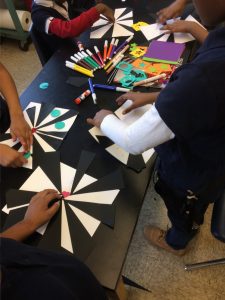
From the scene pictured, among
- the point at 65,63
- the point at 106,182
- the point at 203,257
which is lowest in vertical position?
the point at 203,257

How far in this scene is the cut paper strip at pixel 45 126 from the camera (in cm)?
91

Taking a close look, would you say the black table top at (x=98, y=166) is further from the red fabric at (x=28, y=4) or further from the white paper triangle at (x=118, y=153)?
the red fabric at (x=28, y=4)

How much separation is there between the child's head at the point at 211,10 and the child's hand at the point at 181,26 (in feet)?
2.08

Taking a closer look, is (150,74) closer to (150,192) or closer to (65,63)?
(65,63)

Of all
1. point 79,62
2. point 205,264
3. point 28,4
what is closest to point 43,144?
point 79,62

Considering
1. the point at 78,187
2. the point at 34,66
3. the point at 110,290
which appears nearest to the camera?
the point at 110,290

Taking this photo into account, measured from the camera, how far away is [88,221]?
2.41ft

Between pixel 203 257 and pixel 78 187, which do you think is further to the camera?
pixel 203 257

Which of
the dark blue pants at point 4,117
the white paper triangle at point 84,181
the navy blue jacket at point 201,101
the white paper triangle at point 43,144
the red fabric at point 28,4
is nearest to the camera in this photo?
the navy blue jacket at point 201,101

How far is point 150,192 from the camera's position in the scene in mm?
1557

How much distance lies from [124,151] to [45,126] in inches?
11.8

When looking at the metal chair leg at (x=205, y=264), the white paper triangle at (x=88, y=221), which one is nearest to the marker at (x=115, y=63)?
the white paper triangle at (x=88, y=221)

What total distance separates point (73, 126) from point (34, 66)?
1.70 m

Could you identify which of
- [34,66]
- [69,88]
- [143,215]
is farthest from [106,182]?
[34,66]
